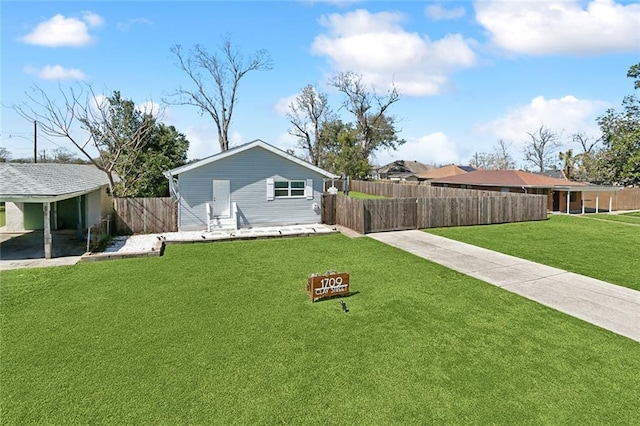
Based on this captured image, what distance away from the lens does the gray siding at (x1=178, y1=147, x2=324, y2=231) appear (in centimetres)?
1442

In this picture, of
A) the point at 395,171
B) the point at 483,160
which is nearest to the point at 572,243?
the point at 395,171

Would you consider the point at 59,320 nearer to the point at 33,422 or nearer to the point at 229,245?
the point at 33,422

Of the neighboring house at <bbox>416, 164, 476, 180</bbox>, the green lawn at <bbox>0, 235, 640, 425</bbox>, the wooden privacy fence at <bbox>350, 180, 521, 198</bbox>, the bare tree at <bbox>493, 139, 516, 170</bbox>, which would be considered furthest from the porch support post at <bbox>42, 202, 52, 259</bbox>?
the bare tree at <bbox>493, 139, 516, 170</bbox>

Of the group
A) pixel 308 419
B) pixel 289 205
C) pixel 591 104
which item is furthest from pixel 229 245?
pixel 591 104

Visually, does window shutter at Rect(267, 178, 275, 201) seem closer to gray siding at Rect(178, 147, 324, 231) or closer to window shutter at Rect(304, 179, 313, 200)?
gray siding at Rect(178, 147, 324, 231)

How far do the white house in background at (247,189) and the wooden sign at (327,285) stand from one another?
8554mm

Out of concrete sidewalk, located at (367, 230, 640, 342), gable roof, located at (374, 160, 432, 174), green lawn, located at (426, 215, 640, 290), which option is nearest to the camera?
concrete sidewalk, located at (367, 230, 640, 342)

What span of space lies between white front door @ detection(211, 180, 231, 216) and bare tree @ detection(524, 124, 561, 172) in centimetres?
5539

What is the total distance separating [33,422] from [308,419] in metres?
2.74

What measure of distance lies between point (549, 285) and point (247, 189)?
11.3 metres

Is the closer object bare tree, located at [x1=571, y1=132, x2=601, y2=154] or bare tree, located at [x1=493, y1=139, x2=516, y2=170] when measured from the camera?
bare tree, located at [x1=571, y1=132, x2=601, y2=154]

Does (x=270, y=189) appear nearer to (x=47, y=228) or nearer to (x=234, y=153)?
(x=234, y=153)

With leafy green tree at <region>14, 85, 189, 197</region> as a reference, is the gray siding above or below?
below

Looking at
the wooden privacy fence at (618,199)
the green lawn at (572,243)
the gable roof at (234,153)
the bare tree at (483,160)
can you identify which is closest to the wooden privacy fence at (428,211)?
the green lawn at (572,243)
